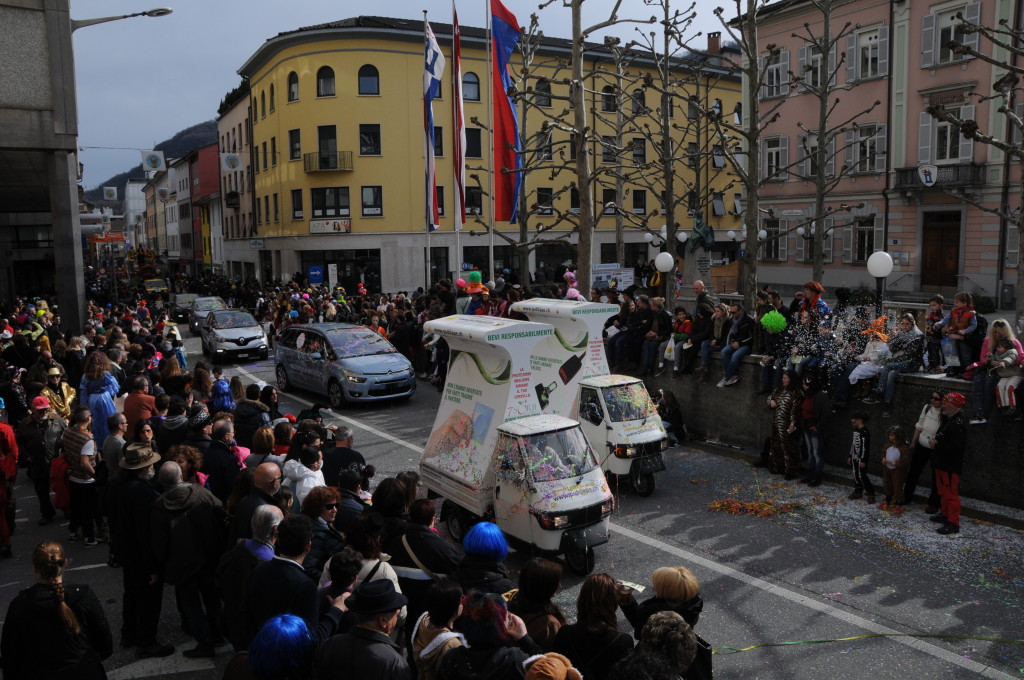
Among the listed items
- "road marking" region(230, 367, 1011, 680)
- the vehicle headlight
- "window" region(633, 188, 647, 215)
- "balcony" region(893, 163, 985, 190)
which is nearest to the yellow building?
"window" region(633, 188, 647, 215)

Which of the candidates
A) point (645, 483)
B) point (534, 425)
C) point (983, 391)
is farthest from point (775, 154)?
point (534, 425)

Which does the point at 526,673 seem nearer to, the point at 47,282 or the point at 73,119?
the point at 73,119

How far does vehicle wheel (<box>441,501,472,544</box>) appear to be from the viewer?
9578 millimetres

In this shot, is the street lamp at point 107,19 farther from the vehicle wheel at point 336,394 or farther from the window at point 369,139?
the window at point 369,139

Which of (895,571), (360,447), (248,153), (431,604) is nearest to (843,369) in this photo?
(895,571)

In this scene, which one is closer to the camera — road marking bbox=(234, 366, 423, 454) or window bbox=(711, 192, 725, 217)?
road marking bbox=(234, 366, 423, 454)

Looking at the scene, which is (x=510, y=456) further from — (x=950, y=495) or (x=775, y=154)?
(x=775, y=154)

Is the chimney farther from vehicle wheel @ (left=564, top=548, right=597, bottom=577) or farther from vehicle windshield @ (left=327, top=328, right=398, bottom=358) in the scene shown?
vehicle wheel @ (left=564, top=548, right=597, bottom=577)

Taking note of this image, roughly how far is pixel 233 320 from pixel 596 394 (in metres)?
16.2

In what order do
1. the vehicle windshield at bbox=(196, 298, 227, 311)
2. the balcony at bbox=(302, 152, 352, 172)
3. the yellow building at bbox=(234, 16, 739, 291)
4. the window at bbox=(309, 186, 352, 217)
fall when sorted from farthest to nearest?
the window at bbox=(309, 186, 352, 217), the balcony at bbox=(302, 152, 352, 172), the yellow building at bbox=(234, 16, 739, 291), the vehicle windshield at bbox=(196, 298, 227, 311)

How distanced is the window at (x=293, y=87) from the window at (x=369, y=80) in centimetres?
409

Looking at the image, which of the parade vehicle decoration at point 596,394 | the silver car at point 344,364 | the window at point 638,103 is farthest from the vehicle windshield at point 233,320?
the parade vehicle decoration at point 596,394

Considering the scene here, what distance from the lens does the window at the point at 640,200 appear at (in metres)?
51.3

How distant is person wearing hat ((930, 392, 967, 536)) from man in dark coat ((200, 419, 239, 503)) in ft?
26.5
